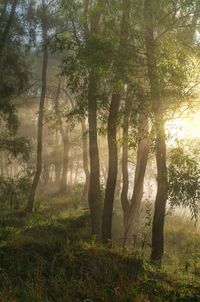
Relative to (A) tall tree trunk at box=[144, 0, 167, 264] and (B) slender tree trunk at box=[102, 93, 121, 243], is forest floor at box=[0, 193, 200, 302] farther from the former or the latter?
(B) slender tree trunk at box=[102, 93, 121, 243]

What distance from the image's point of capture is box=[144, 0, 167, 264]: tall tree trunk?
12.0 m

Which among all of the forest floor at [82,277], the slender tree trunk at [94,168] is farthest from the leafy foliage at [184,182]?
the slender tree trunk at [94,168]

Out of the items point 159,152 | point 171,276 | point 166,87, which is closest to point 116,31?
point 166,87

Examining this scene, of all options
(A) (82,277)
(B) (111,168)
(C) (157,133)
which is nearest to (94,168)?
(B) (111,168)

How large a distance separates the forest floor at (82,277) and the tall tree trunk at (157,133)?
52.7 inches

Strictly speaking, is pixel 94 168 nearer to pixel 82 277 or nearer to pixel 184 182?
pixel 184 182

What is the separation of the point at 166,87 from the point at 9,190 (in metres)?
10.0

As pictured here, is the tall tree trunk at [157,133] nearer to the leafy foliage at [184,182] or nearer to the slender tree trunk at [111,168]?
the leafy foliage at [184,182]

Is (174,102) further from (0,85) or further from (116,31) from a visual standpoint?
(0,85)

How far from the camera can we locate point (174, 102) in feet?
41.9

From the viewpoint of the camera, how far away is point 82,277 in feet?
30.7

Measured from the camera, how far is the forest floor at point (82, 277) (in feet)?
26.2

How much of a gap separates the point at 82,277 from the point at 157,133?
A: 485cm

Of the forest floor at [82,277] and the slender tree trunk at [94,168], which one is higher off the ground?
the slender tree trunk at [94,168]
